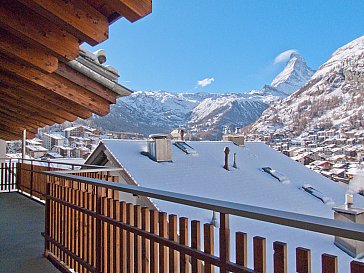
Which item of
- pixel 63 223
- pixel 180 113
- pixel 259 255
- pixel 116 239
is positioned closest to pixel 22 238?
pixel 63 223

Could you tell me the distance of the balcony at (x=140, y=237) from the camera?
1.18 metres

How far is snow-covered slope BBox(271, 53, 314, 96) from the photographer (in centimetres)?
16550

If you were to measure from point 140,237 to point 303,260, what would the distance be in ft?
3.64

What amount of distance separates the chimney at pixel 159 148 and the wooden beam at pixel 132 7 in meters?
7.35

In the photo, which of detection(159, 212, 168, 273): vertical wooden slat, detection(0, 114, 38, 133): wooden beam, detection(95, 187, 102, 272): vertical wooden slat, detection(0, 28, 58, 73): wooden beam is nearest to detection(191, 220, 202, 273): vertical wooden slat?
detection(159, 212, 168, 273): vertical wooden slat

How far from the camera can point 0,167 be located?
877 centimetres

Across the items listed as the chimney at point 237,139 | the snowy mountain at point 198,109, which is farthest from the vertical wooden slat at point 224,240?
the snowy mountain at point 198,109

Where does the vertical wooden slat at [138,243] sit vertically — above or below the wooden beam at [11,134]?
below

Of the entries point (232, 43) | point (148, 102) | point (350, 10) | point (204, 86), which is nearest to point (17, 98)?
point (350, 10)

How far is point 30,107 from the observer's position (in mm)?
5820

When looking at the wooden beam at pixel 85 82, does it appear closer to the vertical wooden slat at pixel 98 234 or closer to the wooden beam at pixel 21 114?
the wooden beam at pixel 21 114

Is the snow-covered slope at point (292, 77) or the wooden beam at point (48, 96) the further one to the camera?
the snow-covered slope at point (292, 77)

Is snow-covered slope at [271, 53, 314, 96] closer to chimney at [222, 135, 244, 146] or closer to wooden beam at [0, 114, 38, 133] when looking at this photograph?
chimney at [222, 135, 244, 146]

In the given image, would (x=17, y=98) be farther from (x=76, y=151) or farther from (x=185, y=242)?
(x=76, y=151)
